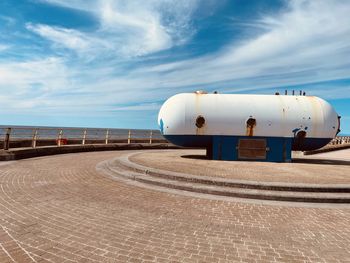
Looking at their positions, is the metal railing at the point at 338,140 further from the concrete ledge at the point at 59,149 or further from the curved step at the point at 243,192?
the curved step at the point at 243,192

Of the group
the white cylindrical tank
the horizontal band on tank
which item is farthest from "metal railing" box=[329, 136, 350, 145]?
the white cylindrical tank

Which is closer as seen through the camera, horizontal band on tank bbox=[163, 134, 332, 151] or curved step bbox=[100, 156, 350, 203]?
curved step bbox=[100, 156, 350, 203]

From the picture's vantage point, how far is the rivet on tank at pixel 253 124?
12.2 m

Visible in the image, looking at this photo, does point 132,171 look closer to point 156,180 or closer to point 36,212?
point 156,180

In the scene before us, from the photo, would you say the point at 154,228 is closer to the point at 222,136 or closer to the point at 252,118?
the point at 222,136

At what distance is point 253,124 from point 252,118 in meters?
0.29

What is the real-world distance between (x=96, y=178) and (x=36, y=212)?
136 inches

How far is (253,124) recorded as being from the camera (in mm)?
12227

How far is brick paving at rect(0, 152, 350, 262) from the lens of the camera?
369 centimetres

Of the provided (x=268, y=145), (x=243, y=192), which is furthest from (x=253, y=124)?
(x=243, y=192)

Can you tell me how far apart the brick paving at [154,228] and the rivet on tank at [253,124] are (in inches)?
234

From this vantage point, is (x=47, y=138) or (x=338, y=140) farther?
(x=338, y=140)

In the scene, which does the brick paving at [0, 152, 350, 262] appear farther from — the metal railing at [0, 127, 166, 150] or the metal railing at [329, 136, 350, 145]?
the metal railing at [329, 136, 350, 145]

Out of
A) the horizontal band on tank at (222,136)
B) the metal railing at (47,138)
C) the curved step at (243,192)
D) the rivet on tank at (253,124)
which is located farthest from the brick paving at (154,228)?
the metal railing at (47,138)
